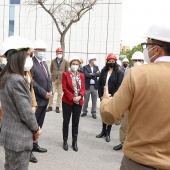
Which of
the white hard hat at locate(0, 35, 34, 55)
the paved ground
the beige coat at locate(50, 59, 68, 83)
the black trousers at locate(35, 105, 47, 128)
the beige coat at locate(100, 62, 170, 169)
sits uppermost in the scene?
the white hard hat at locate(0, 35, 34, 55)

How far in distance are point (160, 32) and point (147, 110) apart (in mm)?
499

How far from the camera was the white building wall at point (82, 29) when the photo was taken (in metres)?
18.1

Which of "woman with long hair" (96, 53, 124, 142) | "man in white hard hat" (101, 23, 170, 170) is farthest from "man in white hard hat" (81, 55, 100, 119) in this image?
"man in white hard hat" (101, 23, 170, 170)

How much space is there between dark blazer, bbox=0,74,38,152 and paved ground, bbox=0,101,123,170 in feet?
5.09

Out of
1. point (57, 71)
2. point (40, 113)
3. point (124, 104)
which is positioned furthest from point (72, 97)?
point (57, 71)

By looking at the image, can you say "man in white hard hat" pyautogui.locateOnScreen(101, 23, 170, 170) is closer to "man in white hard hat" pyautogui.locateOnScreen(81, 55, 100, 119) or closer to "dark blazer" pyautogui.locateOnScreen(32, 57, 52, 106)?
"dark blazer" pyautogui.locateOnScreen(32, 57, 52, 106)

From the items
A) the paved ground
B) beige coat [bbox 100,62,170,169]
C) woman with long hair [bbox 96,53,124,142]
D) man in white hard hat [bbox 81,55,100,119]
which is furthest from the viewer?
man in white hard hat [bbox 81,55,100,119]

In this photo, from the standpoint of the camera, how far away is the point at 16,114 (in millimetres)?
2414

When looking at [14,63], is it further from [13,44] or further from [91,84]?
[91,84]

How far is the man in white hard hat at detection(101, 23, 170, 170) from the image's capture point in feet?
5.16

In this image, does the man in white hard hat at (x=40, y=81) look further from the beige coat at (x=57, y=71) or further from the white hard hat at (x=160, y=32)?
the beige coat at (x=57, y=71)

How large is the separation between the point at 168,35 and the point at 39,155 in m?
3.45

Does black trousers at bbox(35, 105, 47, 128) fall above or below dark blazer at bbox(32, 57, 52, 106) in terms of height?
below

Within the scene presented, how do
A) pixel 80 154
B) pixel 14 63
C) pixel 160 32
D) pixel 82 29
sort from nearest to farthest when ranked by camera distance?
pixel 160 32 → pixel 14 63 → pixel 80 154 → pixel 82 29
